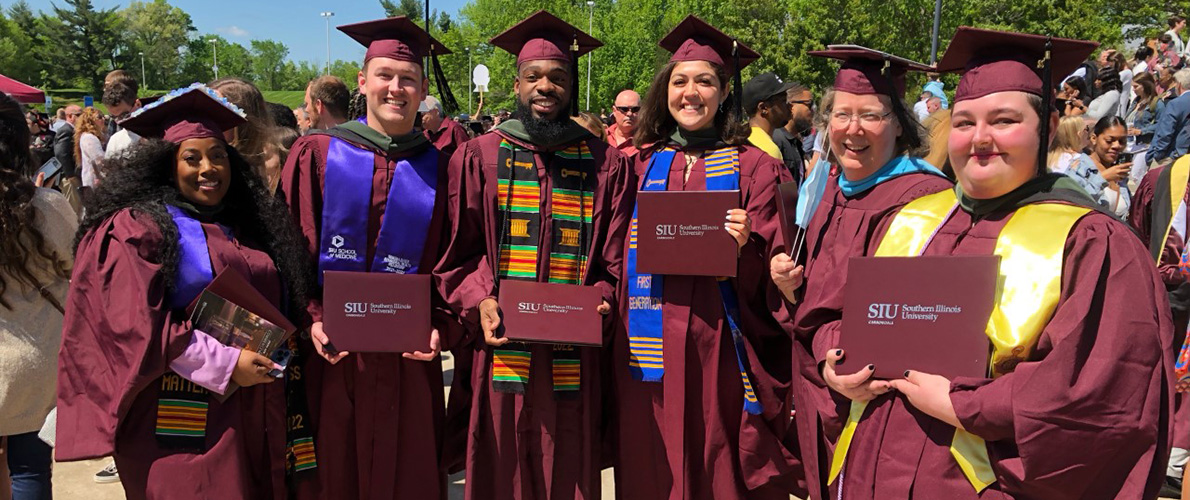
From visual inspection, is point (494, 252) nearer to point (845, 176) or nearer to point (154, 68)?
point (845, 176)

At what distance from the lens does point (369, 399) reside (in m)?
3.52

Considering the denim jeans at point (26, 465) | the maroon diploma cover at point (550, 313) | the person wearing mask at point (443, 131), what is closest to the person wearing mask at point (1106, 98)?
the person wearing mask at point (443, 131)

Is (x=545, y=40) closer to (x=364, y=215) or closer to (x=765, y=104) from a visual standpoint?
(x=364, y=215)

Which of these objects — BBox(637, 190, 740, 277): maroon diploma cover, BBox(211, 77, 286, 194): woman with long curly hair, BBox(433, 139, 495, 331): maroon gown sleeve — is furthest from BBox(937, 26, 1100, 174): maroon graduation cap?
BBox(211, 77, 286, 194): woman with long curly hair

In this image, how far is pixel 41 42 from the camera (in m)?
84.3

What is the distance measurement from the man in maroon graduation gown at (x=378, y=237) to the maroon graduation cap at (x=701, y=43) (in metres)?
1.15

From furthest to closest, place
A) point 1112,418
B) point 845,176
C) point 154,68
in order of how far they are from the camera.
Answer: point 154,68, point 845,176, point 1112,418

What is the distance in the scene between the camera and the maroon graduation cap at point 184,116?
2.97 meters

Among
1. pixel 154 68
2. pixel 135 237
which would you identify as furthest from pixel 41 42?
pixel 135 237

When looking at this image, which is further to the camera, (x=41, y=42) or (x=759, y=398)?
(x=41, y=42)

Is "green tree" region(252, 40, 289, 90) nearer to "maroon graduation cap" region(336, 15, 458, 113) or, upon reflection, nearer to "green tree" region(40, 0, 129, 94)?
"green tree" region(40, 0, 129, 94)

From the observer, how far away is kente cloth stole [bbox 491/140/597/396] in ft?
11.8

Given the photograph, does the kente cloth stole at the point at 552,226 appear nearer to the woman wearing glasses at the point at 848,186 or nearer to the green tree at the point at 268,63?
the woman wearing glasses at the point at 848,186

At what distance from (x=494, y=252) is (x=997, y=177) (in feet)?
6.85
